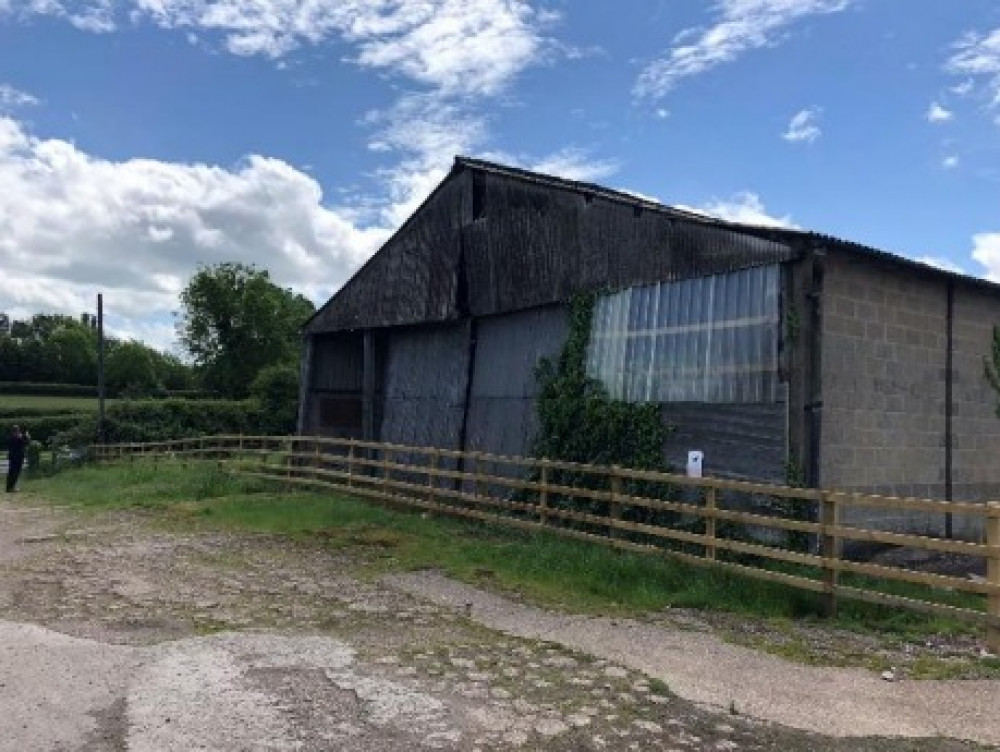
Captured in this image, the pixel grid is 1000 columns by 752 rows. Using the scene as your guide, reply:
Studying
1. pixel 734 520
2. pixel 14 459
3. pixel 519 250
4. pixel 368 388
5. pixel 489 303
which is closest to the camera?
pixel 734 520

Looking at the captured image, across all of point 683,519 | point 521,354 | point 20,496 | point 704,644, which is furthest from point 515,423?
point 20,496

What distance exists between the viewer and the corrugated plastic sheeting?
12.1 metres

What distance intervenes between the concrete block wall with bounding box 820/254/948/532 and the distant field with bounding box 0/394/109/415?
5172 cm

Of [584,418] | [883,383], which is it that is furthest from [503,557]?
[883,383]

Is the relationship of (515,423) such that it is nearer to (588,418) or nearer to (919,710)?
(588,418)

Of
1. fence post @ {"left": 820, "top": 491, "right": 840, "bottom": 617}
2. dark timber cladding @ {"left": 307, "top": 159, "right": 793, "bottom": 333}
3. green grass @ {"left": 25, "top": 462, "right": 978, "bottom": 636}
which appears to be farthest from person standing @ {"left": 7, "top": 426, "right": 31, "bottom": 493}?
fence post @ {"left": 820, "top": 491, "right": 840, "bottom": 617}

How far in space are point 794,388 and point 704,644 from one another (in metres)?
5.04

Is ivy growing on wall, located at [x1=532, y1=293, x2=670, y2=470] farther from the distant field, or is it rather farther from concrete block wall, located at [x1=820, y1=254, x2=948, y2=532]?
the distant field

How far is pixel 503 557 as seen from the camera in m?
11.3

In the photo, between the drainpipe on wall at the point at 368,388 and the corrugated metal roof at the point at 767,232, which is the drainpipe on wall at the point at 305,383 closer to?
the drainpipe on wall at the point at 368,388

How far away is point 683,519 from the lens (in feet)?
41.4

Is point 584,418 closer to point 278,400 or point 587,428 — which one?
point 587,428

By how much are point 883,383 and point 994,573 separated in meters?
5.58

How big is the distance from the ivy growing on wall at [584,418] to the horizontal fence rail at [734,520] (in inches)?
18.8
